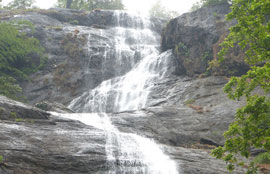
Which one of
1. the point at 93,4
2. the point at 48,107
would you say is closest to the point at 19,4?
the point at 93,4

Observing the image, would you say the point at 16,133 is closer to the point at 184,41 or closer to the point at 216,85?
the point at 216,85

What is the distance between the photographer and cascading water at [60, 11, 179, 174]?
1114cm

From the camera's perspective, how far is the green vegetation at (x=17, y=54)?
27.4m

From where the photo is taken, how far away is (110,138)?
12.2 meters

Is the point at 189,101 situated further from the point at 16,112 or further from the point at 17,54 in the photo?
the point at 17,54

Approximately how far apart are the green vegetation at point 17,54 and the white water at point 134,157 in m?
17.0

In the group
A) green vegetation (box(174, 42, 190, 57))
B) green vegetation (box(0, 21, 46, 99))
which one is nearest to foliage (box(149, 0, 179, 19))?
green vegetation (box(0, 21, 46, 99))

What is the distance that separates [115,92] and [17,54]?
11.1 meters

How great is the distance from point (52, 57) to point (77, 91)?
6.04 m

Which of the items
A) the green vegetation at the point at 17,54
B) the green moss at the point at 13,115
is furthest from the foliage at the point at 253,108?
the green vegetation at the point at 17,54

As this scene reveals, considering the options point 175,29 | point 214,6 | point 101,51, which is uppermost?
point 214,6

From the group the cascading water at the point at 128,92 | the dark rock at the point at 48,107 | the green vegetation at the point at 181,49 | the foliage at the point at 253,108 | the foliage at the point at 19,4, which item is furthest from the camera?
the foliage at the point at 19,4

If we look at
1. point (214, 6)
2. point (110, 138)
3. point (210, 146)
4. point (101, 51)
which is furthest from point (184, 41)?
point (110, 138)

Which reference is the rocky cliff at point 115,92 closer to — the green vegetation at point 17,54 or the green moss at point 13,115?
the green moss at point 13,115
